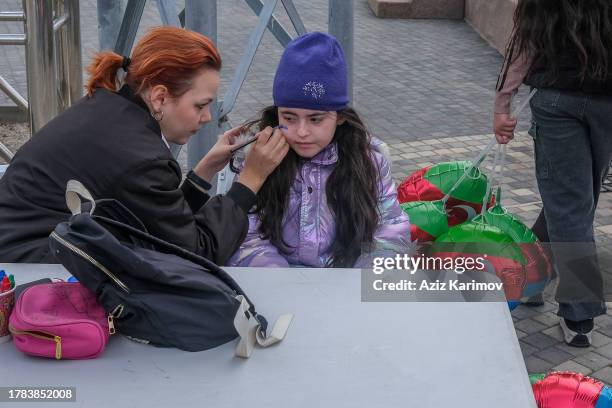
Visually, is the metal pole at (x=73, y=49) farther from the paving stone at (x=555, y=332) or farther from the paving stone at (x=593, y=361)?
the paving stone at (x=593, y=361)

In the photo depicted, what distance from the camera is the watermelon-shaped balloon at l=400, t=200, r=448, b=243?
3.83 meters

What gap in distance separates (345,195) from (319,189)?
0.11 metres

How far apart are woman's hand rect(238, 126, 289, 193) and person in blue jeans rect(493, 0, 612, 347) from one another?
1.25 meters

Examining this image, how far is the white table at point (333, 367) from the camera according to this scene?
200 centimetres

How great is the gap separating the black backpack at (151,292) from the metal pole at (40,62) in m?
1.98

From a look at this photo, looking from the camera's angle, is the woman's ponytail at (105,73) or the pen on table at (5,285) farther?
the woman's ponytail at (105,73)

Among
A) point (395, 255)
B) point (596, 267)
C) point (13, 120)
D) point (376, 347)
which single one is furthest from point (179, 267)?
point (13, 120)

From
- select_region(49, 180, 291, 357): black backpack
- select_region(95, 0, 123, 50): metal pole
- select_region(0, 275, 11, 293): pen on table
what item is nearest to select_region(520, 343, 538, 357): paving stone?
select_region(49, 180, 291, 357): black backpack

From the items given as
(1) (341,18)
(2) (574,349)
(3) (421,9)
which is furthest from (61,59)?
(3) (421,9)

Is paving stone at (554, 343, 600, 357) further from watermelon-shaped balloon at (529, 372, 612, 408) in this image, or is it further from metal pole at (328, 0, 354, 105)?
A: metal pole at (328, 0, 354, 105)

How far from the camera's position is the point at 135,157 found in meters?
2.59

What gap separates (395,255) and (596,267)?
1.39 metres

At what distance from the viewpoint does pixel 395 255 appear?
9.94 feet

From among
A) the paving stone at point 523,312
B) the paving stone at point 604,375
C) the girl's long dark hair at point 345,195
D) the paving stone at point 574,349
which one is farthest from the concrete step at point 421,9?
the girl's long dark hair at point 345,195
